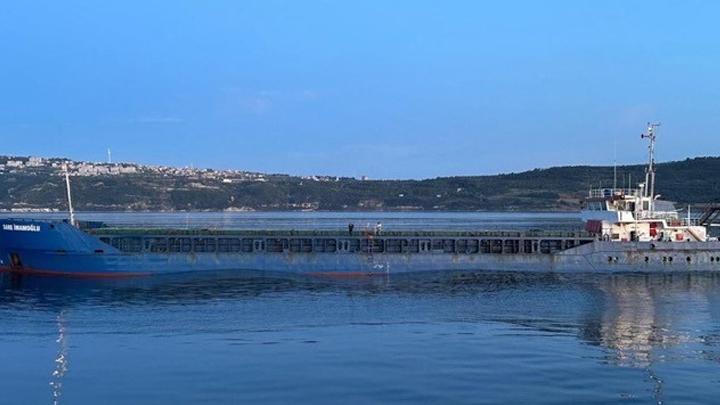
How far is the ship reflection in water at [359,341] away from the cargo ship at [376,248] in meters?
4.63

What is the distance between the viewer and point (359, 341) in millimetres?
32031

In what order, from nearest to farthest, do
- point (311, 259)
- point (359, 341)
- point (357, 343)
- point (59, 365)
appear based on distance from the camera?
point (59, 365) → point (357, 343) → point (359, 341) → point (311, 259)

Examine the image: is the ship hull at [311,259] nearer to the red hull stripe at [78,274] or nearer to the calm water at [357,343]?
the red hull stripe at [78,274]

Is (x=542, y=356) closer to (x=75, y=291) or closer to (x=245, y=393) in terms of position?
(x=245, y=393)

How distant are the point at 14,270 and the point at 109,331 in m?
26.2

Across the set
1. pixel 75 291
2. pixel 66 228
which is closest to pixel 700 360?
pixel 75 291

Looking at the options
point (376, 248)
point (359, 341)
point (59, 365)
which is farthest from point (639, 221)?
point (59, 365)

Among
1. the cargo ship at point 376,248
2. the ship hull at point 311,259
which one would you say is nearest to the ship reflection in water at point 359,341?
the ship hull at point 311,259

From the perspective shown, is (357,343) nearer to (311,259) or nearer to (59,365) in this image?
(59,365)

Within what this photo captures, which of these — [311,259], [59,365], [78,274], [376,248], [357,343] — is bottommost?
[59,365]

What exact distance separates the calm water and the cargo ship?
511 centimetres

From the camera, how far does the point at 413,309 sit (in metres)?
41.3

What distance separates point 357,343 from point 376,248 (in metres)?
29.5

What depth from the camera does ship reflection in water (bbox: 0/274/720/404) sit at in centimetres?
2470
